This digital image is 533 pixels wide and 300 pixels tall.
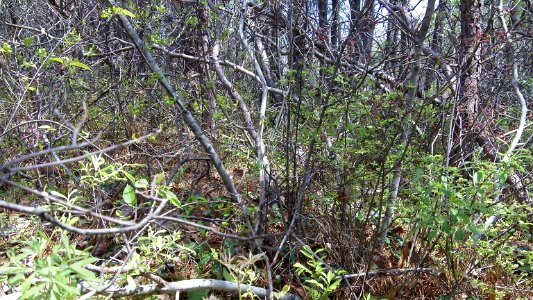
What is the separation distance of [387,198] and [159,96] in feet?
7.85

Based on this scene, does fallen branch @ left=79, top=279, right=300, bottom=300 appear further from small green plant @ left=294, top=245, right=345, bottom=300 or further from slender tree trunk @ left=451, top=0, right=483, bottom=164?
slender tree trunk @ left=451, top=0, right=483, bottom=164

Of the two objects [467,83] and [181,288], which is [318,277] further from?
[467,83]

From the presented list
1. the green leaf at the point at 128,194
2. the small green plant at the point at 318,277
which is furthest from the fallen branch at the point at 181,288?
the green leaf at the point at 128,194

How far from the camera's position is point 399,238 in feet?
9.46

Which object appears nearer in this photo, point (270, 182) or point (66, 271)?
point (66, 271)

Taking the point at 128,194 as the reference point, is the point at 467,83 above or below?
above

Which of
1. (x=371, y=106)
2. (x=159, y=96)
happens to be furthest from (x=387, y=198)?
(x=159, y=96)

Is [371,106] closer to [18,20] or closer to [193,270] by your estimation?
[193,270]

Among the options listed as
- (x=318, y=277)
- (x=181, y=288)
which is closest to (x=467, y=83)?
(x=318, y=277)

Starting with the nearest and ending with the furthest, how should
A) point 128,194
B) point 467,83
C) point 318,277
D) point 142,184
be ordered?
point 142,184 → point 128,194 → point 318,277 → point 467,83

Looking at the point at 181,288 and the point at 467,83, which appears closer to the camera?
the point at 181,288

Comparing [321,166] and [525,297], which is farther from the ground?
[321,166]

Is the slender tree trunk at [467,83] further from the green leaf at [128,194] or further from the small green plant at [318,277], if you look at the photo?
the green leaf at [128,194]

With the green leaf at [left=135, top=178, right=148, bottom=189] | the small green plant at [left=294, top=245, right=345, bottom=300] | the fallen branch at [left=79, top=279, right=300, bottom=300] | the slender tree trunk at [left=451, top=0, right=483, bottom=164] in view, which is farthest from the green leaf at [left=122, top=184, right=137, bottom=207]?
the slender tree trunk at [left=451, top=0, right=483, bottom=164]
